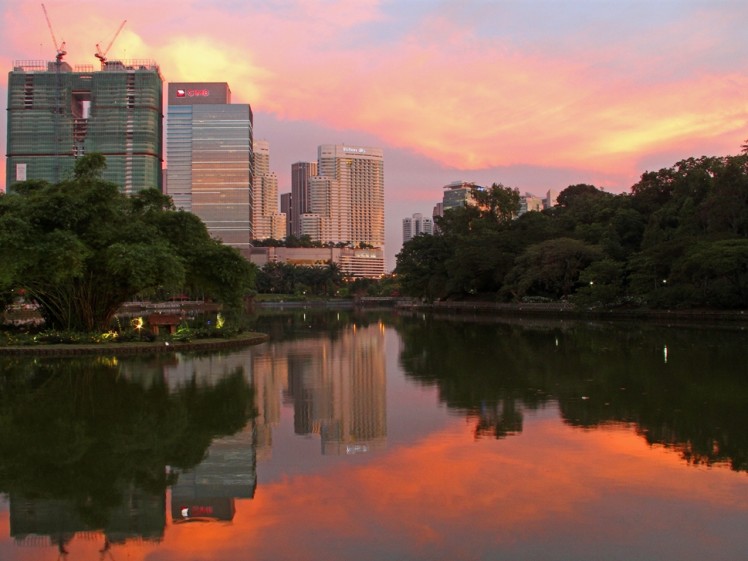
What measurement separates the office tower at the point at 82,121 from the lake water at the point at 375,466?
299ft

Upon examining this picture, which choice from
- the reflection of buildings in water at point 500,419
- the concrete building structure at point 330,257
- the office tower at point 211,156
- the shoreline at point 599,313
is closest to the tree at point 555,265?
the shoreline at point 599,313

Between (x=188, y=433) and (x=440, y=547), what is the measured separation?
5.47 metres

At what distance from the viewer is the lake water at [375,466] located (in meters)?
5.91

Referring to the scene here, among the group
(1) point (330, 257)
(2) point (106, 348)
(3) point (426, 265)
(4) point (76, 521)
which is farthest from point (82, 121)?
(4) point (76, 521)

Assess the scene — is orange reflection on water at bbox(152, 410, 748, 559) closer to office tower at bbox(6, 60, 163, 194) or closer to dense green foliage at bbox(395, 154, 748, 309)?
dense green foliage at bbox(395, 154, 748, 309)

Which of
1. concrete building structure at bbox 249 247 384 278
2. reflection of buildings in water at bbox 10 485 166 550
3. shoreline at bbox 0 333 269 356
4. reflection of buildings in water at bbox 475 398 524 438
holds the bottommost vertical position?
reflection of buildings in water at bbox 10 485 166 550

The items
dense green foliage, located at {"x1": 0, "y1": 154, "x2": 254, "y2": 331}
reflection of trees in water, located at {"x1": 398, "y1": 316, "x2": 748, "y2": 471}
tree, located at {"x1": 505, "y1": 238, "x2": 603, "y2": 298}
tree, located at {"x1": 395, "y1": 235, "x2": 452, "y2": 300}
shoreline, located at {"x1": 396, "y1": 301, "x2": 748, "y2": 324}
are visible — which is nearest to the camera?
reflection of trees in water, located at {"x1": 398, "y1": 316, "x2": 748, "y2": 471}

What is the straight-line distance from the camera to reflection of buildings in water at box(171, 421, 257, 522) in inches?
267

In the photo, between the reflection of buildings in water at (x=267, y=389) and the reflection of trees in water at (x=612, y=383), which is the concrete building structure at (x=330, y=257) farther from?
the reflection of buildings in water at (x=267, y=389)

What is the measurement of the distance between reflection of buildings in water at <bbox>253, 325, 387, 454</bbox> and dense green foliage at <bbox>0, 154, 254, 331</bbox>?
448 cm

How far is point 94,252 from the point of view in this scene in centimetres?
2298

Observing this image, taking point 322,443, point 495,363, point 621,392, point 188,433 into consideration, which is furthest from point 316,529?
point 495,363

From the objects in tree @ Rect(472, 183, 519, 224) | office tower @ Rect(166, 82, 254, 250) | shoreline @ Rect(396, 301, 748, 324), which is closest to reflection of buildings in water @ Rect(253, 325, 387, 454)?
shoreline @ Rect(396, 301, 748, 324)

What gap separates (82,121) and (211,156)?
2924 cm
